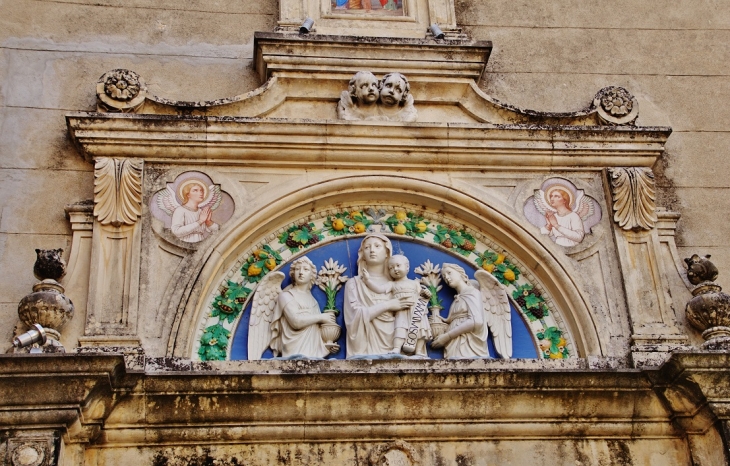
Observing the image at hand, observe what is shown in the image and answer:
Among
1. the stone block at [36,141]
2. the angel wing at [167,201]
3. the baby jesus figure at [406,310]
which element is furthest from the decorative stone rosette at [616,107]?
the stone block at [36,141]

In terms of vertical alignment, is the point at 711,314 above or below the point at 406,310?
below

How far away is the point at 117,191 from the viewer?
834 centimetres

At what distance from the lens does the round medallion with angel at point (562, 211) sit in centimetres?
867

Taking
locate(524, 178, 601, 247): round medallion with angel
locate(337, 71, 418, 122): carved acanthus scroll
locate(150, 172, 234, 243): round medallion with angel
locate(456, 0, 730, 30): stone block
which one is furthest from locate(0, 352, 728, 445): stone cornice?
locate(456, 0, 730, 30): stone block

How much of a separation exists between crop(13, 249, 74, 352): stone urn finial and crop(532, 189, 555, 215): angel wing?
3322 millimetres

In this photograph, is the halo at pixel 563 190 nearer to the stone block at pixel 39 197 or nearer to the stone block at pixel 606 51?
the stone block at pixel 606 51

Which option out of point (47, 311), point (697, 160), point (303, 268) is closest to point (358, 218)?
point (303, 268)

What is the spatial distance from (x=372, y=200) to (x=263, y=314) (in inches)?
49.3

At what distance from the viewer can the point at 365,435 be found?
7535 millimetres

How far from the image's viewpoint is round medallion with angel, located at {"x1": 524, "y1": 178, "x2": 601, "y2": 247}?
8672 mm

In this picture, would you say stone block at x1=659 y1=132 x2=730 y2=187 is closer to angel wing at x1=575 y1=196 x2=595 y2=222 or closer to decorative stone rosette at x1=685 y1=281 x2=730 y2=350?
angel wing at x1=575 y1=196 x2=595 y2=222

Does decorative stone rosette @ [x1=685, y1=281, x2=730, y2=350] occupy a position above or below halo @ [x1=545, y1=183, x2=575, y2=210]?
below

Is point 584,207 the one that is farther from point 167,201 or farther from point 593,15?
point 167,201

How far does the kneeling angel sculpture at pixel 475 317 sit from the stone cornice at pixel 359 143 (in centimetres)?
89
